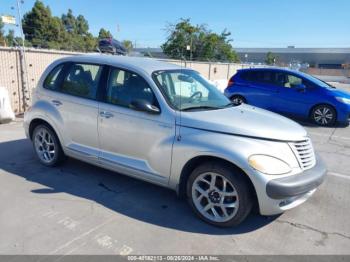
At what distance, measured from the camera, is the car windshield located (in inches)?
136

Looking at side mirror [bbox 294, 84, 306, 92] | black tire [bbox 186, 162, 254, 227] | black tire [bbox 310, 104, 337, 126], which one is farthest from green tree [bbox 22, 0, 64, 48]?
black tire [bbox 186, 162, 254, 227]

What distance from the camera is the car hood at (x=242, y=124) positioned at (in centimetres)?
303

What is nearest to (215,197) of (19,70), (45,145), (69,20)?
(45,145)

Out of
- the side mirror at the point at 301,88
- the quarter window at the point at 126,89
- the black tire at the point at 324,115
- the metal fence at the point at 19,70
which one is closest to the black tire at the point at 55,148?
the quarter window at the point at 126,89

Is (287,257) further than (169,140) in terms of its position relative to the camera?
No

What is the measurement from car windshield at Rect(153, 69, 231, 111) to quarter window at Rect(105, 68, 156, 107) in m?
0.18

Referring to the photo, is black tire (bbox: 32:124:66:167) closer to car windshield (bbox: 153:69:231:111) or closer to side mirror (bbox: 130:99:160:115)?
side mirror (bbox: 130:99:160:115)

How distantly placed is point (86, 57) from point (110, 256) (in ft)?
9.29

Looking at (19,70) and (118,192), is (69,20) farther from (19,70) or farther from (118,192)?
(118,192)

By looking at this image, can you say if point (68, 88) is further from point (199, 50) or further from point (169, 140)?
point (199, 50)

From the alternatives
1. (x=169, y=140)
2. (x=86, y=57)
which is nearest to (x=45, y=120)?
(x=86, y=57)

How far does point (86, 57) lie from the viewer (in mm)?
4238

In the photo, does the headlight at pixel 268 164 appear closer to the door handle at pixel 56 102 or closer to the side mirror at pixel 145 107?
the side mirror at pixel 145 107

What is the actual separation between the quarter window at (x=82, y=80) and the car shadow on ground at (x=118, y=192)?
121cm
